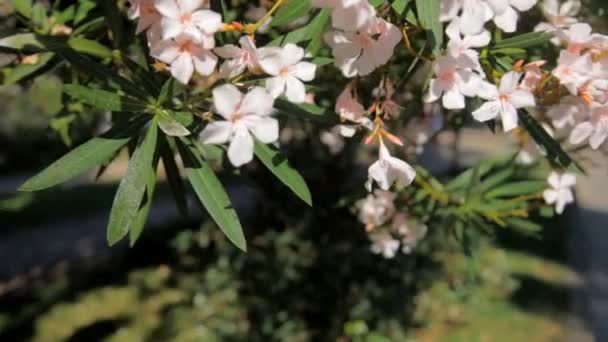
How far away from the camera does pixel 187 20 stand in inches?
46.1

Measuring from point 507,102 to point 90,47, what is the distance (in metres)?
1.12

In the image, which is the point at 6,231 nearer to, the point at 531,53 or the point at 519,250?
the point at 519,250

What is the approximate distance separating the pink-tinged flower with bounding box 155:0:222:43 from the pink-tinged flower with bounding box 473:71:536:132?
556 mm

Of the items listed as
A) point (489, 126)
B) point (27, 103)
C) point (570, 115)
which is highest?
point (489, 126)

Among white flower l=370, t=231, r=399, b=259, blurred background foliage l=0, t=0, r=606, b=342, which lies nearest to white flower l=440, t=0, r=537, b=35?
white flower l=370, t=231, r=399, b=259

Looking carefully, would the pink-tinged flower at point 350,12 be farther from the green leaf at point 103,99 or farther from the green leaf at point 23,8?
the green leaf at point 23,8

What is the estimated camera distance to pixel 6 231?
841 centimetres

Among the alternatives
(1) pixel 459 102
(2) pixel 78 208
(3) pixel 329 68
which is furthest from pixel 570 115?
(2) pixel 78 208

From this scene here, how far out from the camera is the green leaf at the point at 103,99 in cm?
141

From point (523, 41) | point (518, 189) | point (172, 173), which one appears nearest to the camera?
point (523, 41)

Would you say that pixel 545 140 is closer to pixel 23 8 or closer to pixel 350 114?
pixel 350 114

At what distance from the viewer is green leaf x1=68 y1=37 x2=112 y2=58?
73.4 inches

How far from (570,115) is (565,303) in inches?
187

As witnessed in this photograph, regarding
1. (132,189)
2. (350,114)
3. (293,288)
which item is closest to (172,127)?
(132,189)
